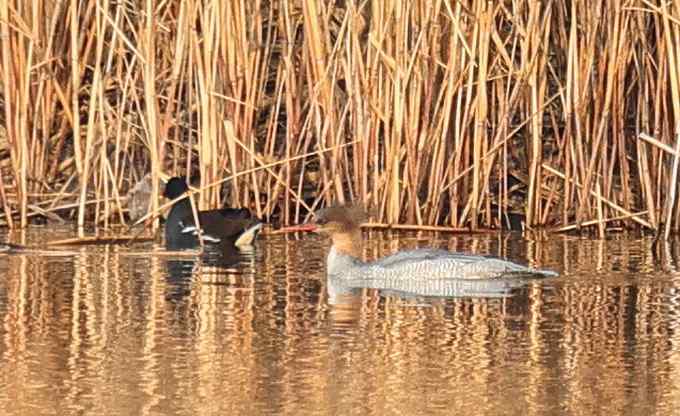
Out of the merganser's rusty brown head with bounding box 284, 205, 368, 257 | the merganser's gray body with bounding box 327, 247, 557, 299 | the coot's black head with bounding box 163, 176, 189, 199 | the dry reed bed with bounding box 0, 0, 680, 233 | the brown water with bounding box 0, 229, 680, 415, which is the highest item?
the dry reed bed with bounding box 0, 0, 680, 233

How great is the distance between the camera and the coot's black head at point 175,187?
12.3 metres

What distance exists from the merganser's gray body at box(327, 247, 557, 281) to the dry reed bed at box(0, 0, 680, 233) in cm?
194

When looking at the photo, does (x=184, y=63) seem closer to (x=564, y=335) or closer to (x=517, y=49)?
(x=517, y=49)

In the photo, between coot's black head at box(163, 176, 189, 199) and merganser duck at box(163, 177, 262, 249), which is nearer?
merganser duck at box(163, 177, 262, 249)

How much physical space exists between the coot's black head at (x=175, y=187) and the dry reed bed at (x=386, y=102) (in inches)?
4.6

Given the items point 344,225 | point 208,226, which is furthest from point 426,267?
point 208,226

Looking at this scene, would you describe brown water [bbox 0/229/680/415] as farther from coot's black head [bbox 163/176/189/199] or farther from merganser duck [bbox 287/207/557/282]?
coot's black head [bbox 163/176/189/199]

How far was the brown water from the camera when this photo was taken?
6.51 meters

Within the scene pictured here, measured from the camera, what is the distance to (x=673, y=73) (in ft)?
37.7

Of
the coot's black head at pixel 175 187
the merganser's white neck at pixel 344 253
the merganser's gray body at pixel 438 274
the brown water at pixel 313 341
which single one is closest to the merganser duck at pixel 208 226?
the coot's black head at pixel 175 187

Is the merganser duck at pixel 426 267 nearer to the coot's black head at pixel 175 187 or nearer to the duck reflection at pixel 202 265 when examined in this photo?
the duck reflection at pixel 202 265

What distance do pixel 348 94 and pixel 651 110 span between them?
2056 millimetres

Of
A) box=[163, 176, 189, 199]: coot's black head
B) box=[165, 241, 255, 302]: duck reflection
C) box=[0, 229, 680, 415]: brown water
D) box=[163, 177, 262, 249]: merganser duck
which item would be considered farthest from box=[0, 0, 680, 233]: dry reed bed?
box=[0, 229, 680, 415]: brown water

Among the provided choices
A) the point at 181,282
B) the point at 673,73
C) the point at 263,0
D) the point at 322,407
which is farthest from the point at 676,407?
the point at 263,0
